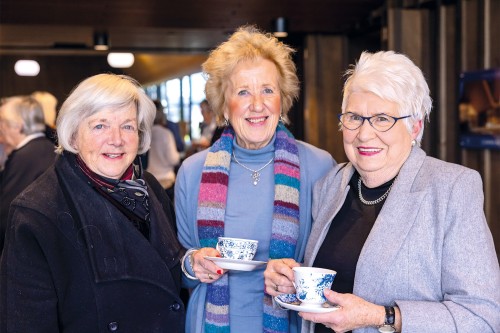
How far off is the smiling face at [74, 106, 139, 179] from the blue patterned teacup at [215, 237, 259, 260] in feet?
1.54

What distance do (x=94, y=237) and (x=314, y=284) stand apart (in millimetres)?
781

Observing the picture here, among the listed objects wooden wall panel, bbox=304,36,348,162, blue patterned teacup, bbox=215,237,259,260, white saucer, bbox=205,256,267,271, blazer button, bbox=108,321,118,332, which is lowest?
blazer button, bbox=108,321,118,332

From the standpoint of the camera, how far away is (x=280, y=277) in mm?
2102

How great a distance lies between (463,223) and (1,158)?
5419 millimetres

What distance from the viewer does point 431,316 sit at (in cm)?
176

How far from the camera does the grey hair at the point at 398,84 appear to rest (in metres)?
1.94

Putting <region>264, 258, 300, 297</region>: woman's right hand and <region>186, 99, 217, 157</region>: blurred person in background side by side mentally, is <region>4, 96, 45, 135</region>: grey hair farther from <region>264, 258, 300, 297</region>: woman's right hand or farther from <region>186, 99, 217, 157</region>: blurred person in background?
<region>264, 258, 300, 297</region>: woman's right hand

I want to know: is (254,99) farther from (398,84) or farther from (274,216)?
(398,84)

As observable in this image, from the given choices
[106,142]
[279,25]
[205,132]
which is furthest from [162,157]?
[106,142]

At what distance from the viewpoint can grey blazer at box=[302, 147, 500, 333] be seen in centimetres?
175

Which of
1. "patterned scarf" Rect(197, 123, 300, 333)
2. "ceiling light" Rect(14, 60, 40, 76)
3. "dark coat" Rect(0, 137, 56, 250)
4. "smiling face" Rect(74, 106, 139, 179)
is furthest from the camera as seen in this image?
"ceiling light" Rect(14, 60, 40, 76)

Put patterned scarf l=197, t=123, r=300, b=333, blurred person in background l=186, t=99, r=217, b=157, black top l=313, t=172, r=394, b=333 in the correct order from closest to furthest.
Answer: black top l=313, t=172, r=394, b=333 < patterned scarf l=197, t=123, r=300, b=333 < blurred person in background l=186, t=99, r=217, b=157

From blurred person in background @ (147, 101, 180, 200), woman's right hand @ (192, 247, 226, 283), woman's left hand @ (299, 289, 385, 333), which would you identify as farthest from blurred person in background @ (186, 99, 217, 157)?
woman's left hand @ (299, 289, 385, 333)

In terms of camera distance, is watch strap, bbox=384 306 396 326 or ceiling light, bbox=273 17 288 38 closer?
watch strap, bbox=384 306 396 326
